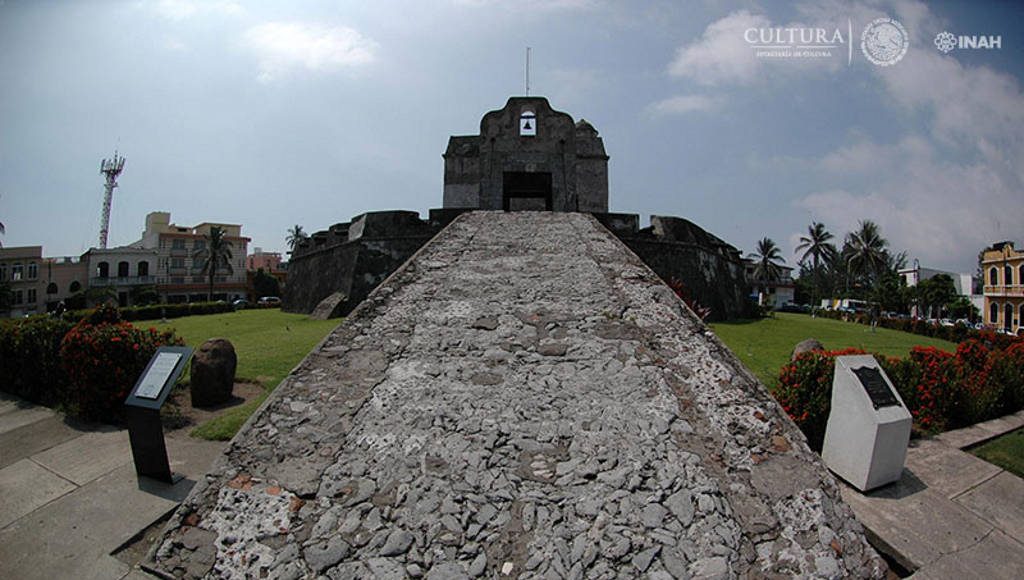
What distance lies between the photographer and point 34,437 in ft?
17.2

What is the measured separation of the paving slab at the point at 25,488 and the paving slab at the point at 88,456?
72mm

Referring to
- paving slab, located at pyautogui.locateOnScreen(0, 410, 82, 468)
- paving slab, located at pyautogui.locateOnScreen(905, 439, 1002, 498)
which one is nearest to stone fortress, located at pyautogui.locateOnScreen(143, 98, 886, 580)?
paving slab, located at pyautogui.locateOnScreen(905, 439, 1002, 498)

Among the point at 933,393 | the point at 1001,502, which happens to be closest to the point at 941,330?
the point at 933,393

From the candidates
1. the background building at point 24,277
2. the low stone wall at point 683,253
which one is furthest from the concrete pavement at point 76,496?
the background building at point 24,277

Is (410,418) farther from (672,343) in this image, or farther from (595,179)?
(595,179)

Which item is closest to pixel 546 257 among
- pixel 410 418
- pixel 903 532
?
pixel 410 418

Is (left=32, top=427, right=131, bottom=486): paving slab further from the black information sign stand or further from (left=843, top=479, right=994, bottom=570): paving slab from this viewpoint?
(left=843, top=479, right=994, bottom=570): paving slab

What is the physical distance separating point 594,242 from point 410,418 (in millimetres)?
4291

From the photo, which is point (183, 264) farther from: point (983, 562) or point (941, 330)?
point (941, 330)

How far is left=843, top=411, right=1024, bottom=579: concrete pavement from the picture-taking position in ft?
9.98

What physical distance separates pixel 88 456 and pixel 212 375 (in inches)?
62.8

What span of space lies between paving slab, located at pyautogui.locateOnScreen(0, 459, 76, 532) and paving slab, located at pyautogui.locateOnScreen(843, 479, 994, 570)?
6646mm

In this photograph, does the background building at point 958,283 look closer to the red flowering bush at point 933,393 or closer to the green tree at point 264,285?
the red flowering bush at point 933,393

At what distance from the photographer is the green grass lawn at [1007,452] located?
464 centimetres
